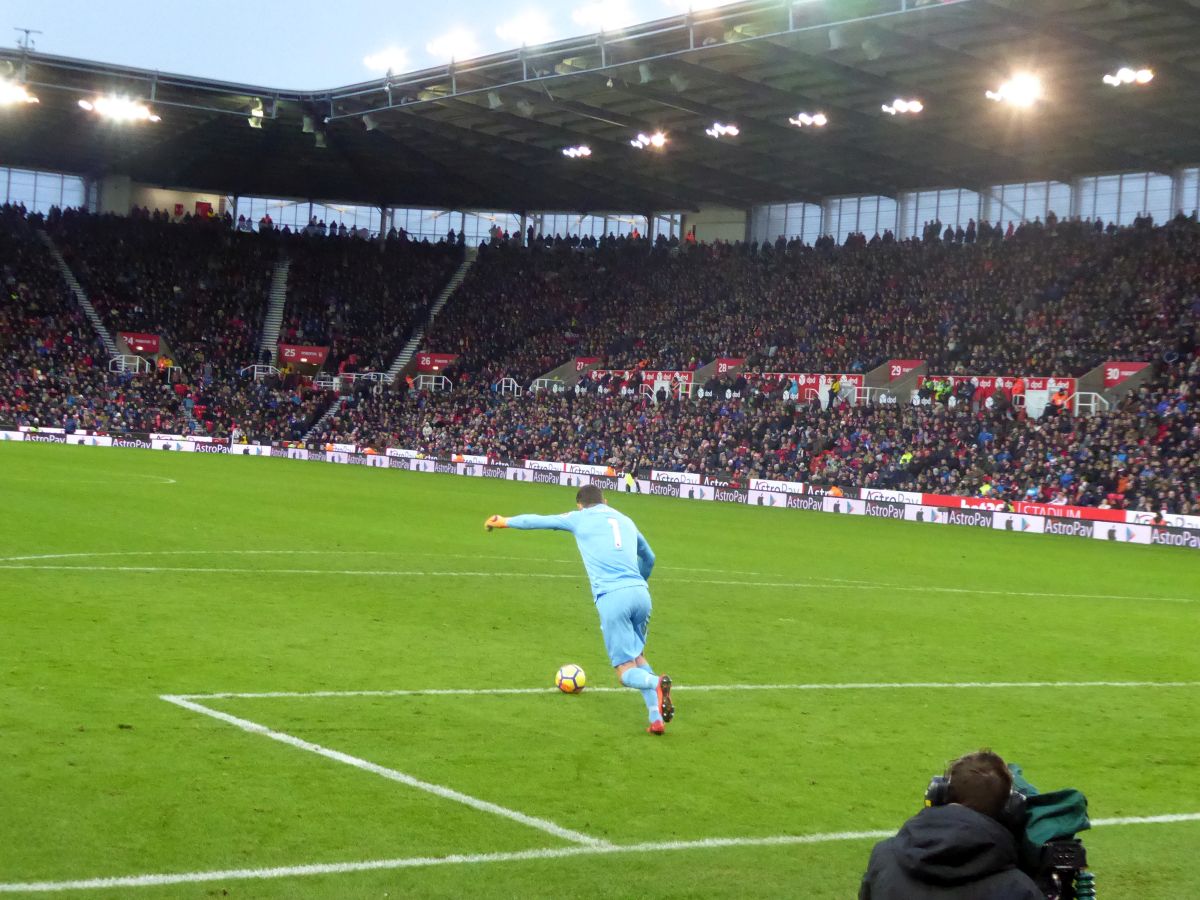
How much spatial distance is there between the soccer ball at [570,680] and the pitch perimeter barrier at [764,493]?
68.7 feet

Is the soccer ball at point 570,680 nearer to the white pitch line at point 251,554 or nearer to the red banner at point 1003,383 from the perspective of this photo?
the white pitch line at point 251,554

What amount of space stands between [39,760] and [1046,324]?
149ft

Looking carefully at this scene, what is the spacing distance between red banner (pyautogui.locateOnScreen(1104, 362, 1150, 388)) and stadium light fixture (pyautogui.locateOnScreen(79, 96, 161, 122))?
3895 cm

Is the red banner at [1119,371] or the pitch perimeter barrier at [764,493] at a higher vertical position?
the red banner at [1119,371]

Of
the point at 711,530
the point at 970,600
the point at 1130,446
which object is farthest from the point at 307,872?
the point at 1130,446

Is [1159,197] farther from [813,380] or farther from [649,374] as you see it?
[649,374]

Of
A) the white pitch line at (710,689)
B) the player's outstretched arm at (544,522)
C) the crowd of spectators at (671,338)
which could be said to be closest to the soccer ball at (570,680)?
the white pitch line at (710,689)

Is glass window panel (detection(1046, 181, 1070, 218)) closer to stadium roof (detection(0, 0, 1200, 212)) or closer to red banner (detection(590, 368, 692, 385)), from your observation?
stadium roof (detection(0, 0, 1200, 212))

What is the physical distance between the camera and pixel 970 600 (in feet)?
68.5

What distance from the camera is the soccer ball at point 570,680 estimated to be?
39.6 feet

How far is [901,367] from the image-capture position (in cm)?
5175

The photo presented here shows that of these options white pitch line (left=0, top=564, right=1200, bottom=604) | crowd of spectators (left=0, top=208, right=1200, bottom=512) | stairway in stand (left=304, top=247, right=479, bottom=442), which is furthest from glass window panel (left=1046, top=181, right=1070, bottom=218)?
white pitch line (left=0, top=564, right=1200, bottom=604)

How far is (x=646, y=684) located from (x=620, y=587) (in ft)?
2.59

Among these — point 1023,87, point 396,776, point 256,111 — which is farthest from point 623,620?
point 256,111
